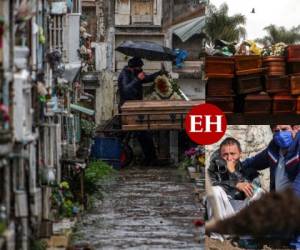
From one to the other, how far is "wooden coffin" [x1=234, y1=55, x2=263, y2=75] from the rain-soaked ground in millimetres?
3262

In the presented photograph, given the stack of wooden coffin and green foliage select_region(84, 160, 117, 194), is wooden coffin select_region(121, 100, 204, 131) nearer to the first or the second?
green foliage select_region(84, 160, 117, 194)

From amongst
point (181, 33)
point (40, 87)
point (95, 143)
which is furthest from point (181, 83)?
point (40, 87)

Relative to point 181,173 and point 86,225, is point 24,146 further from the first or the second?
point 181,173

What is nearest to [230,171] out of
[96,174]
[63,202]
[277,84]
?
[277,84]

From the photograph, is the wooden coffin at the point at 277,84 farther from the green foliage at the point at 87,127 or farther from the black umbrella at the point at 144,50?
the black umbrella at the point at 144,50

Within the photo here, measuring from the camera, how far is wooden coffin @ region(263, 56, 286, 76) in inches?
802

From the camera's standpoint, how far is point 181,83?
122 feet

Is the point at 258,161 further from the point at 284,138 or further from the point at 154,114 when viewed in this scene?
the point at 154,114

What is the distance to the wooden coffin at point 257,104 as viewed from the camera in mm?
20172

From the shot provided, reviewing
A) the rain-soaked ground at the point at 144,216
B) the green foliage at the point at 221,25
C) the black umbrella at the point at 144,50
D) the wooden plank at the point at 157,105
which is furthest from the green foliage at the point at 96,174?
A: the green foliage at the point at 221,25

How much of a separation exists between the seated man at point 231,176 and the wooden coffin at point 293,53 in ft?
5.62

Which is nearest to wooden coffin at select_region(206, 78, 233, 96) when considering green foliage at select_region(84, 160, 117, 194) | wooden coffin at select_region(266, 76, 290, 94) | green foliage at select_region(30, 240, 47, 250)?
wooden coffin at select_region(266, 76, 290, 94)

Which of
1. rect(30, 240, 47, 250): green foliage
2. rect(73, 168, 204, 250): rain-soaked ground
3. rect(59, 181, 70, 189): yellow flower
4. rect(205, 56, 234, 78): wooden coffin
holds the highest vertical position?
rect(205, 56, 234, 78): wooden coffin

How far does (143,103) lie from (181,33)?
208 inches
